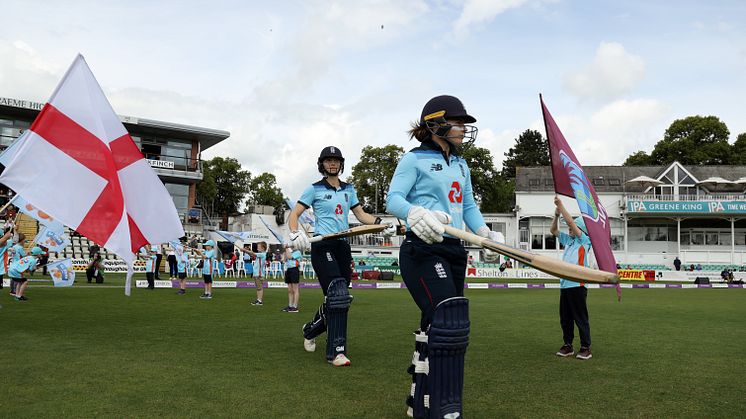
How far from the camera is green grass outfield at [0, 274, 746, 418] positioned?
5.38 meters

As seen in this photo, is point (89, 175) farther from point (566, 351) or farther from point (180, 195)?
point (180, 195)

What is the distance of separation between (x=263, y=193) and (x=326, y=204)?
8629 cm

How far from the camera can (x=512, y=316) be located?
47.0 ft

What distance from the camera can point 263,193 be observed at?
305 ft

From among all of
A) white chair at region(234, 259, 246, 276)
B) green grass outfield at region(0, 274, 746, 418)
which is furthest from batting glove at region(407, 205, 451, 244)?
white chair at region(234, 259, 246, 276)

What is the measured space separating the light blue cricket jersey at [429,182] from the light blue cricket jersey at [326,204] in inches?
128

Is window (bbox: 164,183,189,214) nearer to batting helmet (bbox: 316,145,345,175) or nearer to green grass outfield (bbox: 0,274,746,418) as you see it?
green grass outfield (bbox: 0,274,746,418)

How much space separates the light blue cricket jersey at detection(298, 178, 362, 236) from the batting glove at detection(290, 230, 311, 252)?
502 millimetres

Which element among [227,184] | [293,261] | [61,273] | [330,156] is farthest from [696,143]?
[330,156]

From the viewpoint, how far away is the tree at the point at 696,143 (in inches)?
2657

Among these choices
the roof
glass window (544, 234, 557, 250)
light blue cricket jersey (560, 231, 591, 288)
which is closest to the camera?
light blue cricket jersey (560, 231, 591, 288)

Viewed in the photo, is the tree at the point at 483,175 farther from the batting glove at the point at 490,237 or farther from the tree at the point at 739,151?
the batting glove at the point at 490,237

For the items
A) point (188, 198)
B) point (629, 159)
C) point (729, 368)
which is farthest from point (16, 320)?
point (629, 159)

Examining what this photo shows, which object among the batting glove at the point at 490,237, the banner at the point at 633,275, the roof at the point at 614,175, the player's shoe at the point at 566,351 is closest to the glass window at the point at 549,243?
the roof at the point at 614,175
